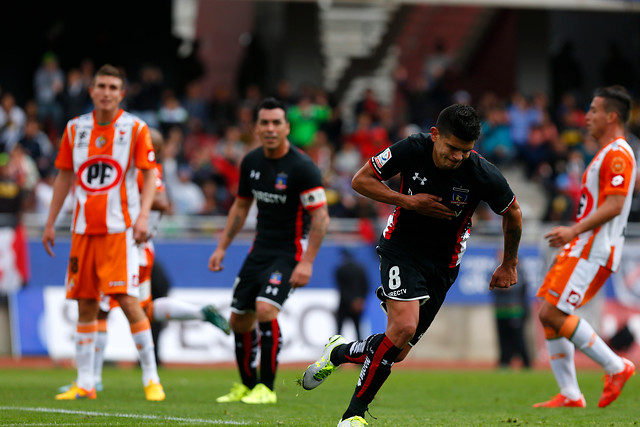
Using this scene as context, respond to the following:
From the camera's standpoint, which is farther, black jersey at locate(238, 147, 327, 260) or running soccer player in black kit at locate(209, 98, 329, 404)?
black jersey at locate(238, 147, 327, 260)

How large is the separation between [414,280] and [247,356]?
3.17 meters

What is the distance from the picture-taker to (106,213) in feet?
29.3

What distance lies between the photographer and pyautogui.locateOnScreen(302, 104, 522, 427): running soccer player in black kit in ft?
21.9

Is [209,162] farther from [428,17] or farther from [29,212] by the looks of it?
[428,17]

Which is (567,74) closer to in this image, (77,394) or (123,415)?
(77,394)

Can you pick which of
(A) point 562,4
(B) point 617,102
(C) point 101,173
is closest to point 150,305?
(C) point 101,173

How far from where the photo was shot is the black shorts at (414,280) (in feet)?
22.3

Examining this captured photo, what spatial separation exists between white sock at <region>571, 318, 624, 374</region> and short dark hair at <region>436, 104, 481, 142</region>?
10.6 feet

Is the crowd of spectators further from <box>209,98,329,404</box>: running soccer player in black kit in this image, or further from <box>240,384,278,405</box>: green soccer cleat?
<box>240,384,278,405</box>: green soccer cleat

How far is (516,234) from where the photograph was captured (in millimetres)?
7082

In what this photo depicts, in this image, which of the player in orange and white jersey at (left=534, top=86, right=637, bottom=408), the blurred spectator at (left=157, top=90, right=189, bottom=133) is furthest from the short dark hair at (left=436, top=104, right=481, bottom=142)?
the blurred spectator at (left=157, top=90, right=189, bottom=133)

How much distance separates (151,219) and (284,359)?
737 centimetres

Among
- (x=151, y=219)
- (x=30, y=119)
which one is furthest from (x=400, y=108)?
(x=151, y=219)

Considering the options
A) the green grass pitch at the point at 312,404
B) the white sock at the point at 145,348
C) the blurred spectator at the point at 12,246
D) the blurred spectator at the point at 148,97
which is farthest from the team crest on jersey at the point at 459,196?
the blurred spectator at the point at 148,97
